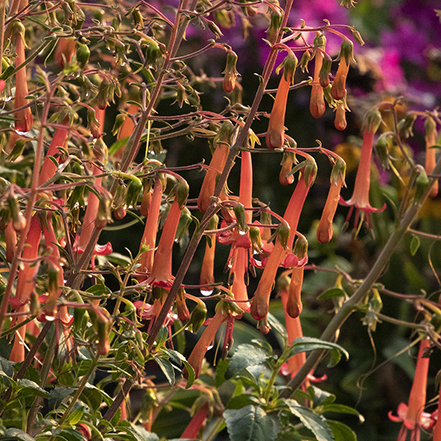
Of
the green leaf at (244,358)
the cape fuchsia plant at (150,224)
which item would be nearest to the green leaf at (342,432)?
the cape fuchsia plant at (150,224)

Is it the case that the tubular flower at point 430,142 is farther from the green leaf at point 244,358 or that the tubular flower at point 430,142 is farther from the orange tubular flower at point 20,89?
the orange tubular flower at point 20,89

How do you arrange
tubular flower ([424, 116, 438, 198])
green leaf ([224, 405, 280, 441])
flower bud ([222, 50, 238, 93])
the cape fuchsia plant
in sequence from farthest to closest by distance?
1. tubular flower ([424, 116, 438, 198])
2. green leaf ([224, 405, 280, 441])
3. flower bud ([222, 50, 238, 93])
4. the cape fuchsia plant

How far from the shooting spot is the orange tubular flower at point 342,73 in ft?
2.25

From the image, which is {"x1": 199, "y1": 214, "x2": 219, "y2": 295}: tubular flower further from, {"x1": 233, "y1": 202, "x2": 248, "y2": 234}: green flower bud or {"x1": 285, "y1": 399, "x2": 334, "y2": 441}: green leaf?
{"x1": 285, "y1": 399, "x2": 334, "y2": 441}: green leaf

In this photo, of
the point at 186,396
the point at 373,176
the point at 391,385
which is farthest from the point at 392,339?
the point at 186,396

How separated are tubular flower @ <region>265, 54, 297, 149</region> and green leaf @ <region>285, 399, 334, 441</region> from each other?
42 centimetres

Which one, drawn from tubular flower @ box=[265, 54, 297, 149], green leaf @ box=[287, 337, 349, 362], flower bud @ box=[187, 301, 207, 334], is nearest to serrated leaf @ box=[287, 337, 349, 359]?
green leaf @ box=[287, 337, 349, 362]

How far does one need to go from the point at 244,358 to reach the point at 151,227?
251 millimetres

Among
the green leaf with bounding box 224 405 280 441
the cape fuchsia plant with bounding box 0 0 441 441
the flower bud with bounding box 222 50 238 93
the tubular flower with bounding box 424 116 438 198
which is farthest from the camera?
the tubular flower with bounding box 424 116 438 198

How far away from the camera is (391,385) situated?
177cm

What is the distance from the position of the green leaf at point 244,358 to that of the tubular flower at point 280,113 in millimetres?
322

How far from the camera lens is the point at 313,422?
849 mm

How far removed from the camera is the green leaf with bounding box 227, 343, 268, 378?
2.61 feet

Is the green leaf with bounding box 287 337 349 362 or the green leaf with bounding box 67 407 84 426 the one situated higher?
the green leaf with bounding box 287 337 349 362
